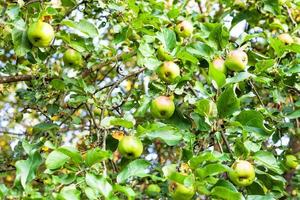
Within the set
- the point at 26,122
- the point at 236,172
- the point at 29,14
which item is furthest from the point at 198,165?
the point at 26,122

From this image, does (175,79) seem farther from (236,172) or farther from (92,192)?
(92,192)

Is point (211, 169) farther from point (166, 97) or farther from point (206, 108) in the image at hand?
point (166, 97)

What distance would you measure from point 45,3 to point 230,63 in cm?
62

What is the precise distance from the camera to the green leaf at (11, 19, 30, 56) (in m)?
1.67

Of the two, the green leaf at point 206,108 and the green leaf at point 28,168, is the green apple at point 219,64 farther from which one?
the green leaf at point 28,168

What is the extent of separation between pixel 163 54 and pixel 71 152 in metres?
0.59

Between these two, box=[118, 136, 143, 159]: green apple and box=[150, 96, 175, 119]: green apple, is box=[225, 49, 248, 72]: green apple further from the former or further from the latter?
box=[118, 136, 143, 159]: green apple

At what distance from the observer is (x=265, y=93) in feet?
10.1

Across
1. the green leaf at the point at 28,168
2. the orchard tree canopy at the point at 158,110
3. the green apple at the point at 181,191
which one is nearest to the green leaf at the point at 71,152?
the orchard tree canopy at the point at 158,110

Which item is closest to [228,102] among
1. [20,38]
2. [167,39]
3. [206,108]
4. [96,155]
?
[206,108]

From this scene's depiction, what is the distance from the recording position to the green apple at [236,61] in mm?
1732

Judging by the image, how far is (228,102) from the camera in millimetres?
1554

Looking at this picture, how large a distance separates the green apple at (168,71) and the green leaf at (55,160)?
0.46 m

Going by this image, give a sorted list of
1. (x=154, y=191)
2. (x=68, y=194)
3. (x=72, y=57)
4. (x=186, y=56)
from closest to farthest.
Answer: (x=68, y=194)
(x=186, y=56)
(x=72, y=57)
(x=154, y=191)
